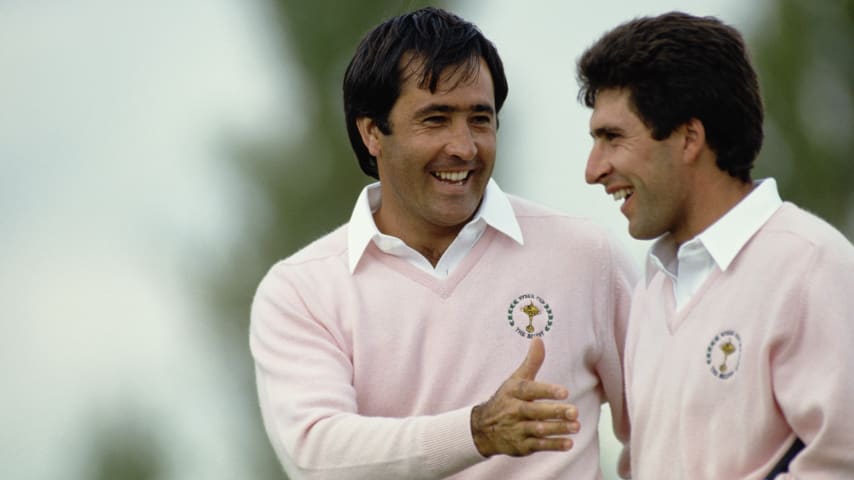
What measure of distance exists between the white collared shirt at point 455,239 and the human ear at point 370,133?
0.79 feet

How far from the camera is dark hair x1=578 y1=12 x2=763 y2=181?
4.77 meters

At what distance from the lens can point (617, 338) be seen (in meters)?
5.55

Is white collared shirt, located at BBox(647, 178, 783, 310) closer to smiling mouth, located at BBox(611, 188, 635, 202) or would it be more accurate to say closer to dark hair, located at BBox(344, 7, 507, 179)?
smiling mouth, located at BBox(611, 188, 635, 202)

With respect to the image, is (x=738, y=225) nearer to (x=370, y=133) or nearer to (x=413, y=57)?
(x=413, y=57)

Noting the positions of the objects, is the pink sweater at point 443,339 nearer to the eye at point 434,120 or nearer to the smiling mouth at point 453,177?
the smiling mouth at point 453,177

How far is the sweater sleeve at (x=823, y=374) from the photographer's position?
4.35m

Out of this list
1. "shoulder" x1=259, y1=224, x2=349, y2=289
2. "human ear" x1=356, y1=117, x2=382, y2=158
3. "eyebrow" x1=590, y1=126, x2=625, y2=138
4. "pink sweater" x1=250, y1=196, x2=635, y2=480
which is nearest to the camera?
"eyebrow" x1=590, y1=126, x2=625, y2=138

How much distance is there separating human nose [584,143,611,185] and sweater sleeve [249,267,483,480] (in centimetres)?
72

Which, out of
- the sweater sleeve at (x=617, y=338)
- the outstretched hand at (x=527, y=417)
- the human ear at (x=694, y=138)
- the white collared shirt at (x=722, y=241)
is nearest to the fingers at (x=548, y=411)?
the outstretched hand at (x=527, y=417)

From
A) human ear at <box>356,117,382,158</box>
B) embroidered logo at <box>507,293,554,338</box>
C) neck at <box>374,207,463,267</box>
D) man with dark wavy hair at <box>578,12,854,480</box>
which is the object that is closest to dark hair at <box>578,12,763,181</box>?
man with dark wavy hair at <box>578,12,854,480</box>

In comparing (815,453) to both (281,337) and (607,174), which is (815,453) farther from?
(281,337)

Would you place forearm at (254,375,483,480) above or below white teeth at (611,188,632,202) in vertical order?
below

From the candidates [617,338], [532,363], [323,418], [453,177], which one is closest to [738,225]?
[532,363]

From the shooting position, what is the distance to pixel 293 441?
5.43 m
